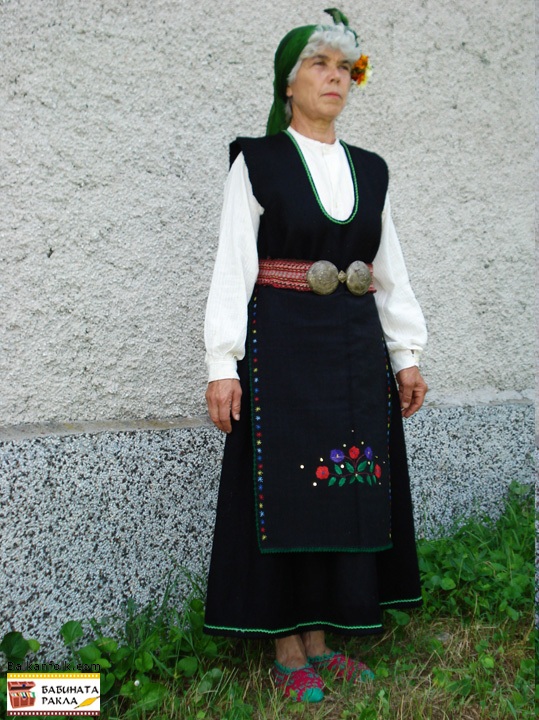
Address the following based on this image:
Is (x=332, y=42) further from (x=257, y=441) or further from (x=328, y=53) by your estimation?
(x=257, y=441)

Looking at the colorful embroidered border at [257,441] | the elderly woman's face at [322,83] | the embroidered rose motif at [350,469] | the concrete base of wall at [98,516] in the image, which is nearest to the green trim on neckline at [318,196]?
the elderly woman's face at [322,83]

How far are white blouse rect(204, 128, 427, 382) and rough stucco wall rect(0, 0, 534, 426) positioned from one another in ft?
1.59

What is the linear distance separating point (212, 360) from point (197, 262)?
0.67 m

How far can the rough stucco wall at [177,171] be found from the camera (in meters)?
2.15

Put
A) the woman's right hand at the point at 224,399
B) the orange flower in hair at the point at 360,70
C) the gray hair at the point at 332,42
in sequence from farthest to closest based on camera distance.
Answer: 1. the orange flower in hair at the point at 360,70
2. the gray hair at the point at 332,42
3. the woman's right hand at the point at 224,399

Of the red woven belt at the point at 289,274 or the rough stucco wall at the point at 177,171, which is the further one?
the rough stucco wall at the point at 177,171

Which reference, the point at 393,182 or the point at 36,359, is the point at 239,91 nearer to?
the point at 393,182

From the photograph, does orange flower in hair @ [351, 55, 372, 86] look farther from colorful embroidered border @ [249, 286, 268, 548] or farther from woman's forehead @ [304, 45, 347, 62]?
colorful embroidered border @ [249, 286, 268, 548]

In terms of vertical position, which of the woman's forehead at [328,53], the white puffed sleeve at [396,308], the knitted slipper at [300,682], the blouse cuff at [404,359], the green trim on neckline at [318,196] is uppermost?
the woman's forehead at [328,53]

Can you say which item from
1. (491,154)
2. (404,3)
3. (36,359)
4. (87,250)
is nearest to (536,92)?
(491,154)

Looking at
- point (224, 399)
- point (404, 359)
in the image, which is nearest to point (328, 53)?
point (404, 359)

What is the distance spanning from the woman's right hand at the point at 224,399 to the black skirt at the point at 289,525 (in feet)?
0.17

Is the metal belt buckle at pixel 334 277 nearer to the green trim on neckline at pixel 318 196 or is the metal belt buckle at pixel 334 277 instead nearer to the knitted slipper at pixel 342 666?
the green trim on neckline at pixel 318 196

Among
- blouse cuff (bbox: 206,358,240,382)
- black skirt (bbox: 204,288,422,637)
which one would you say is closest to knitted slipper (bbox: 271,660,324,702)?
black skirt (bbox: 204,288,422,637)
